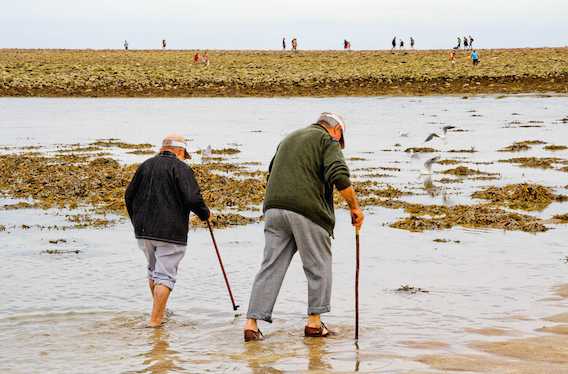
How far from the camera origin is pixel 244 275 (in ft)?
35.6

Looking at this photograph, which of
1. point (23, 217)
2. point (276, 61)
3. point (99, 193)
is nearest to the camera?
point (23, 217)

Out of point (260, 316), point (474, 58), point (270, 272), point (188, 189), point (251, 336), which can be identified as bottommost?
point (251, 336)

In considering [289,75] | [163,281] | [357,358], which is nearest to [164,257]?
[163,281]

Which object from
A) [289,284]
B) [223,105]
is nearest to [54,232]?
[289,284]

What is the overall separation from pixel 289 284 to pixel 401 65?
5828 centimetres

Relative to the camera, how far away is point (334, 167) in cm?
747

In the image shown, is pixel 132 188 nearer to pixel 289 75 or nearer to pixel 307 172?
pixel 307 172

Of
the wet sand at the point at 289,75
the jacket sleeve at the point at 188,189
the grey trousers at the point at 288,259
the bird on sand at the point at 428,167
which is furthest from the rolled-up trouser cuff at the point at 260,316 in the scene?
the wet sand at the point at 289,75

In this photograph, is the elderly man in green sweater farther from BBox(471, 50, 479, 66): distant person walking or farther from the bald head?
BBox(471, 50, 479, 66): distant person walking

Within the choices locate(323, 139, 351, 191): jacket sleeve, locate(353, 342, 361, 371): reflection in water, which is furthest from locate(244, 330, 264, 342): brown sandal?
locate(323, 139, 351, 191): jacket sleeve

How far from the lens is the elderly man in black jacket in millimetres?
8164

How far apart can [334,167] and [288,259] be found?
0.95m

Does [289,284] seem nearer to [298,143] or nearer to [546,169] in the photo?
[298,143]

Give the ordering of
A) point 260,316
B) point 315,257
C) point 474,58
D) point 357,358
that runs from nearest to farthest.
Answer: point 357,358 → point 315,257 → point 260,316 → point 474,58
